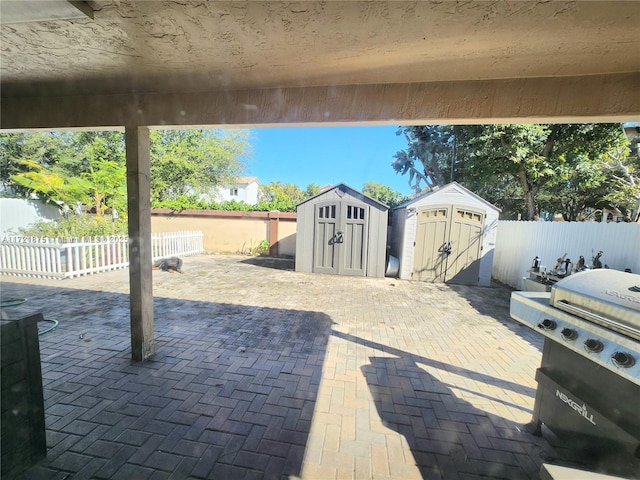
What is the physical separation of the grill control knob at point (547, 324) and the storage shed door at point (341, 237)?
20.3ft

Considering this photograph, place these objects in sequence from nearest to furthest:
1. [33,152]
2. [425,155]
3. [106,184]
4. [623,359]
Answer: [623,359] → [106,184] → [33,152] → [425,155]

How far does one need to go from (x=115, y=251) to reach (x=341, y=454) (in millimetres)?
8410

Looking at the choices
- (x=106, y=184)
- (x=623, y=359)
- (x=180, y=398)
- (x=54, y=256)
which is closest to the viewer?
(x=623, y=359)

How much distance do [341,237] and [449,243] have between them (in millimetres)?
3050

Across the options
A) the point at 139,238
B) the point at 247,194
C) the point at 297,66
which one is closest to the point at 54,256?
the point at 139,238

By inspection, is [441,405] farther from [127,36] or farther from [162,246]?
[162,246]

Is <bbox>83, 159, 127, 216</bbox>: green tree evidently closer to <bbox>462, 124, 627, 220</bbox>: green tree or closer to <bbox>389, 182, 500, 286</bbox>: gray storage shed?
<bbox>389, 182, 500, 286</bbox>: gray storage shed

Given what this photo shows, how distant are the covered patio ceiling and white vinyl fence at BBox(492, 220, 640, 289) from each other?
12.8 ft

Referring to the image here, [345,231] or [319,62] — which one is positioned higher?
[319,62]

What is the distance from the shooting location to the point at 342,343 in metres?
3.78

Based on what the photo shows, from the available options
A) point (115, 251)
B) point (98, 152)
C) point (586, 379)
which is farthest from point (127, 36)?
point (98, 152)

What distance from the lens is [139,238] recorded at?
2957 millimetres

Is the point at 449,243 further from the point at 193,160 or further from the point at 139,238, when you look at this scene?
the point at 193,160

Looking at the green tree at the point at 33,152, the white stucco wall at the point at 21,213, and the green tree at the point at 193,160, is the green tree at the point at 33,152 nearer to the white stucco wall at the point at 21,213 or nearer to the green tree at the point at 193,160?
the white stucco wall at the point at 21,213
